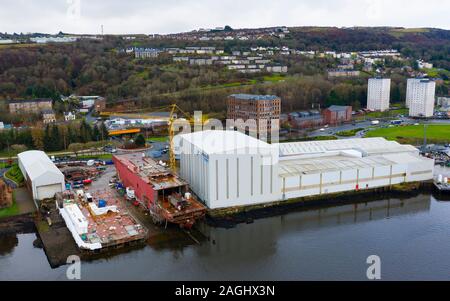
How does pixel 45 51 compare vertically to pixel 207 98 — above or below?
above

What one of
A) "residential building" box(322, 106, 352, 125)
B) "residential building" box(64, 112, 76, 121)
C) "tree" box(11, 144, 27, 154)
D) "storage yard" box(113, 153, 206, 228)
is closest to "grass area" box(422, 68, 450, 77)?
"residential building" box(322, 106, 352, 125)

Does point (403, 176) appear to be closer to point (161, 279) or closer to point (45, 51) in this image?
point (161, 279)

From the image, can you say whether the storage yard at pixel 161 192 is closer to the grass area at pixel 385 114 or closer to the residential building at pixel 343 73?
the grass area at pixel 385 114

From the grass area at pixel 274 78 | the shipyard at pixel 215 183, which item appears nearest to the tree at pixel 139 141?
the shipyard at pixel 215 183

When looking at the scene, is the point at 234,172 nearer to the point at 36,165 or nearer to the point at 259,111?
the point at 36,165

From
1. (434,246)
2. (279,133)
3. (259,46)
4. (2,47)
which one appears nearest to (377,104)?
(279,133)

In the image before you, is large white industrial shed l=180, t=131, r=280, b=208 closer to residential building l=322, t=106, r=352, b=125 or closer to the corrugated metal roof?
the corrugated metal roof

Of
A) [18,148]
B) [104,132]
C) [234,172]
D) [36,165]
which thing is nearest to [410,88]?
[104,132]
